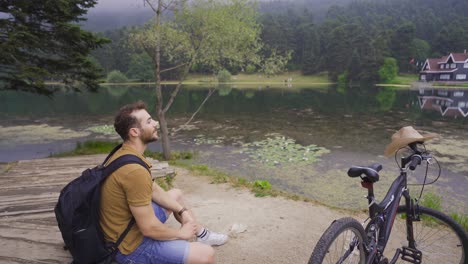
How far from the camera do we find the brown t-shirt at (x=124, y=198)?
251cm

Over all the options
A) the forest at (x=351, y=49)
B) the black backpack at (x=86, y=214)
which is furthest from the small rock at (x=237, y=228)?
the forest at (x=351, y=49)

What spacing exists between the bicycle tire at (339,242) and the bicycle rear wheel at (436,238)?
1.02m

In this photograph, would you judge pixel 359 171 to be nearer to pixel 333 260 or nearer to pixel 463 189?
pixel 333 260

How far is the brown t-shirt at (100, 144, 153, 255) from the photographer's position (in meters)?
2.51

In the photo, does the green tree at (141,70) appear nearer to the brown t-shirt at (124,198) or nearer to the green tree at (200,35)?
the green tree at (200,35)

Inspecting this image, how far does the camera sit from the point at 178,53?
42.2 feet

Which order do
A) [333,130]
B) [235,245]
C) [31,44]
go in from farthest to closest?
1. [333,130]
2. [31,44]
3. [235,245]

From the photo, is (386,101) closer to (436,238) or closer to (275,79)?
(436,238)

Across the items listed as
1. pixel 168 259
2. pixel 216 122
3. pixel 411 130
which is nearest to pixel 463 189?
pixel 411 130

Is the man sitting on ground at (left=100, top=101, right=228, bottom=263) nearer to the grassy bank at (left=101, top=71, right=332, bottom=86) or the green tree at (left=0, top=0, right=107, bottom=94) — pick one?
the green tree at (left=0, top=0, right=107, bottom=94)

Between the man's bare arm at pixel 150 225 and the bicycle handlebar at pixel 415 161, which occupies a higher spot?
the bicycle handlebar at pixel 415 161

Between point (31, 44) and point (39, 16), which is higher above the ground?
point (39, 16)

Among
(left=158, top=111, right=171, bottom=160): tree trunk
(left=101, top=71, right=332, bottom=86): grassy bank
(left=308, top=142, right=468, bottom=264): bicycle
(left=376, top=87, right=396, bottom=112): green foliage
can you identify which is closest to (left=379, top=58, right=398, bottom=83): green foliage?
(left=101, top=71, right=332, bottom=86): grassy bank

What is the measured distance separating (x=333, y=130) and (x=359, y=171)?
1808 cm
